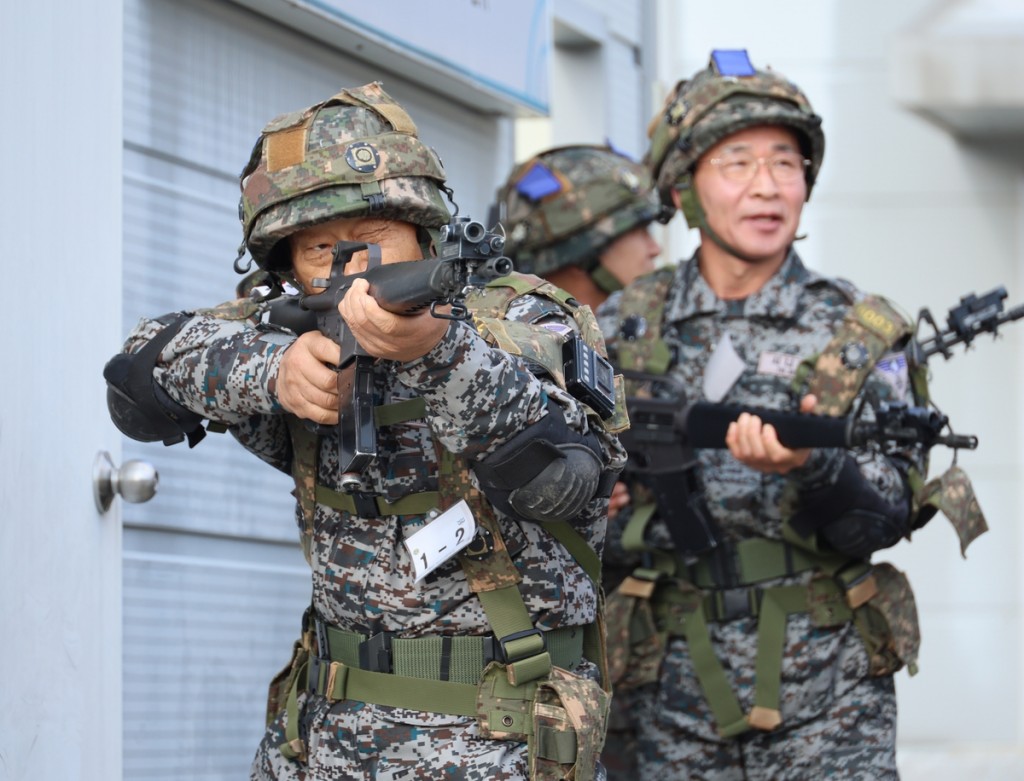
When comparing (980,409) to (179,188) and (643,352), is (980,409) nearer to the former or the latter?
(643,352)

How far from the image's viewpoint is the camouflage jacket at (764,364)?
4.36 metres

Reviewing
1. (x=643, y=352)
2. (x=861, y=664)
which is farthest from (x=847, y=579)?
(x=643, y=352)

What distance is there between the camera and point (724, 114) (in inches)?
183

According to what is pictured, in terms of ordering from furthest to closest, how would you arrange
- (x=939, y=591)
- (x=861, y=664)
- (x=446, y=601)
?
1. (x=939, y=591)
2. (x=861, y=664)
3. (x=446, y=601)

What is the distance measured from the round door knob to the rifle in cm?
49

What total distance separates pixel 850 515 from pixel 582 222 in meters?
1.75

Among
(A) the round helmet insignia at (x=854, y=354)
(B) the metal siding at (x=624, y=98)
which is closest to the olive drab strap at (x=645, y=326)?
(A) the round helmet insignia at (x=854, y=354)

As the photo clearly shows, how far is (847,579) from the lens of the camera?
434 cm

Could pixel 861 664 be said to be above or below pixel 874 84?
below

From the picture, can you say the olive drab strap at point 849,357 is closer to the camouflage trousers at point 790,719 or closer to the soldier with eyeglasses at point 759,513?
the soldier with eyeglasses at point 759,513

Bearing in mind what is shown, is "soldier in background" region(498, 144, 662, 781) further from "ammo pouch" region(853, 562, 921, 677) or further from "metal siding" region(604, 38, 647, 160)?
"metal siding" region(604, 38, 647, 160)

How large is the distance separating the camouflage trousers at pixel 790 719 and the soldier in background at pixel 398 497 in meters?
1.10

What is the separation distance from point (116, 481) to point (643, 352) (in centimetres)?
157

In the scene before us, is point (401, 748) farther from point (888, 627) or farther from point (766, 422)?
point (888, 627)
